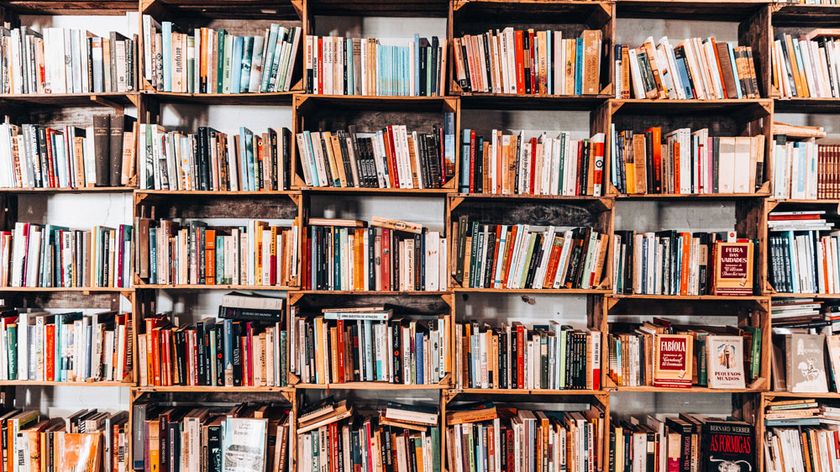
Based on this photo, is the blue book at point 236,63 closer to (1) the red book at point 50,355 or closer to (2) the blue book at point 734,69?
(1) the red book at point 50,355

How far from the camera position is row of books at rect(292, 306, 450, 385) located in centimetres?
237

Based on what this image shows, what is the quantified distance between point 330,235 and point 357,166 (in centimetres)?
33

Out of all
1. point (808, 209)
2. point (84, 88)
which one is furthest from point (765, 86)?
point (84, 88)

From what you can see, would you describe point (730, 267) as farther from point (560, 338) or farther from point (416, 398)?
point (416, 398)

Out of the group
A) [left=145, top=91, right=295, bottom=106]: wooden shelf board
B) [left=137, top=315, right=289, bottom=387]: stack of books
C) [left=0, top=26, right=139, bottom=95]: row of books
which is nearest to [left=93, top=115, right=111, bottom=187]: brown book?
[left=0, top=26, right=139, bottom=95]: row of books

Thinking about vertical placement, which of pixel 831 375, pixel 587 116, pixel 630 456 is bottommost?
pixel 630 456

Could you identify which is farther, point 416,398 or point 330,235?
point 416,398

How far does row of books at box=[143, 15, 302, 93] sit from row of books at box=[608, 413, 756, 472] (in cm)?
223


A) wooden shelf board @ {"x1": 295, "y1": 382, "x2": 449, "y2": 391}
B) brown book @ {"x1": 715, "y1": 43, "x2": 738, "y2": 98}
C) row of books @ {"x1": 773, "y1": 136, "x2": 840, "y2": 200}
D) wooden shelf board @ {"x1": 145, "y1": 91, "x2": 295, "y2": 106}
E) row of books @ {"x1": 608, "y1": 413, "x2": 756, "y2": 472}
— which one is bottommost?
row of books @ {"x1": 608, "y1": 413, "x2": 756, "y2": 472}

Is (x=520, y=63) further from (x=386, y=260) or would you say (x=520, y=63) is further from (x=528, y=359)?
(x=528, y=359)

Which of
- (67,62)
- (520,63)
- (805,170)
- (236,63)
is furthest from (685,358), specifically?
(67,62)

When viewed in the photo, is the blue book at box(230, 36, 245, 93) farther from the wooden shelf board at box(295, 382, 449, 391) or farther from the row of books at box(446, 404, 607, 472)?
the row of books at box(446, 404, 607, 472)

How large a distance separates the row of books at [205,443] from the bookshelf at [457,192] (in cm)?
8

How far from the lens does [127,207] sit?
2680 millimetres
